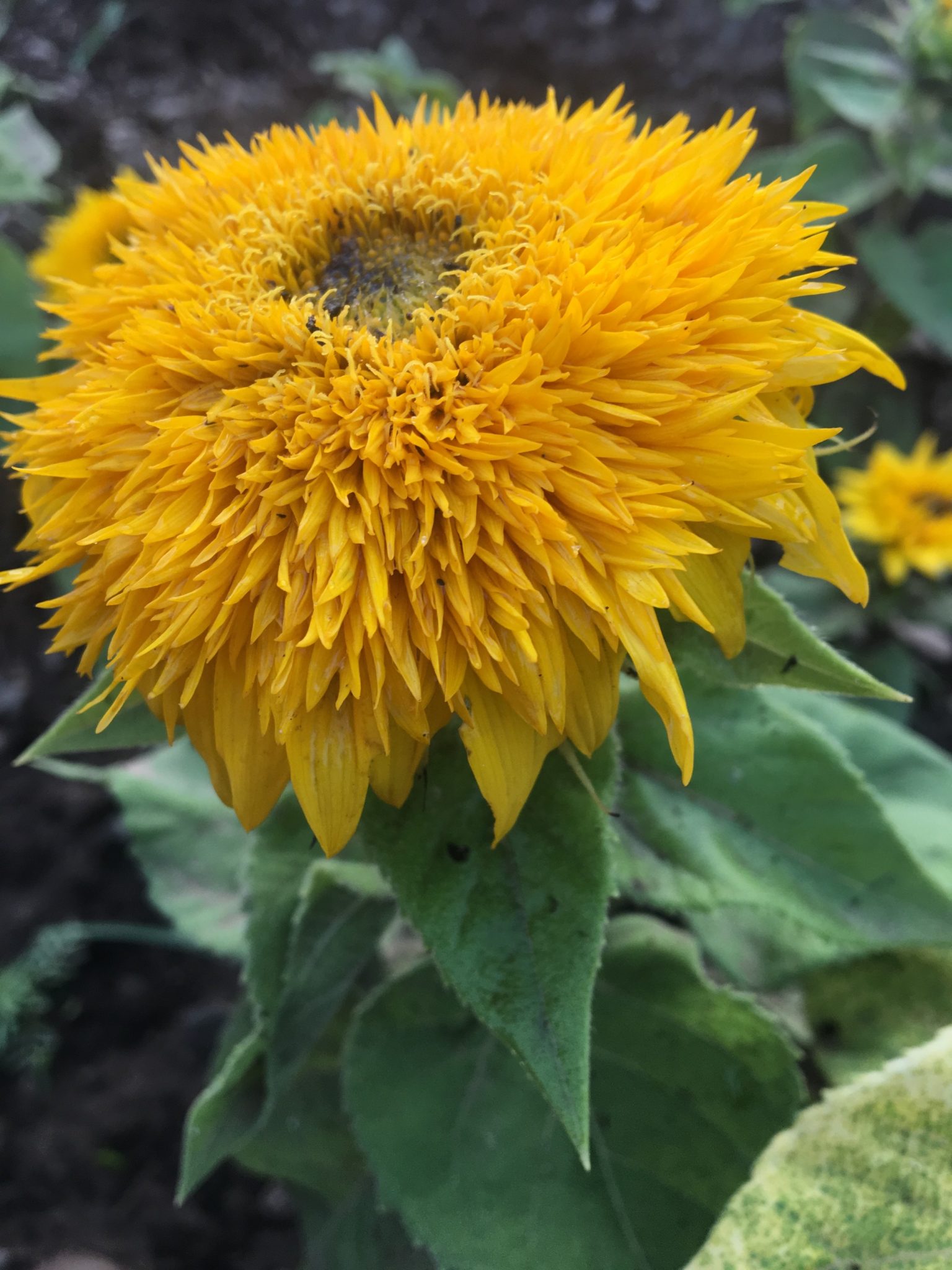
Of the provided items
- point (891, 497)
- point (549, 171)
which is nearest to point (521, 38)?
point (891, 497)

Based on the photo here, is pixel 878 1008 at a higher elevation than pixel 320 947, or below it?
below

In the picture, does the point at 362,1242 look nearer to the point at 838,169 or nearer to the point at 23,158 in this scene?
the point at 23,158

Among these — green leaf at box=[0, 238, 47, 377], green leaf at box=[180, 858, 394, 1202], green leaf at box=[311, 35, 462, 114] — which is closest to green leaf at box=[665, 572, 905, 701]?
green leaf at box=[180, 858, 394, 1202]

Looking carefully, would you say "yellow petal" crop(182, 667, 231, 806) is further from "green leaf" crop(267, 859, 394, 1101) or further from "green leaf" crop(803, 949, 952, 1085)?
"green leaf" crop(803, 949, 952, 1085)

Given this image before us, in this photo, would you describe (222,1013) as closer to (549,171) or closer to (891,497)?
(549,171)

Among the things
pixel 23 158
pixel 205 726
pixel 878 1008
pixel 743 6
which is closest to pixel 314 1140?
pixel 878 1008

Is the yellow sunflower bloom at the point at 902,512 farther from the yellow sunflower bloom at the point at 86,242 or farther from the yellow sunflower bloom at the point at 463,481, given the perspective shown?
the yellow sunflower bloom at the point at 86,242
